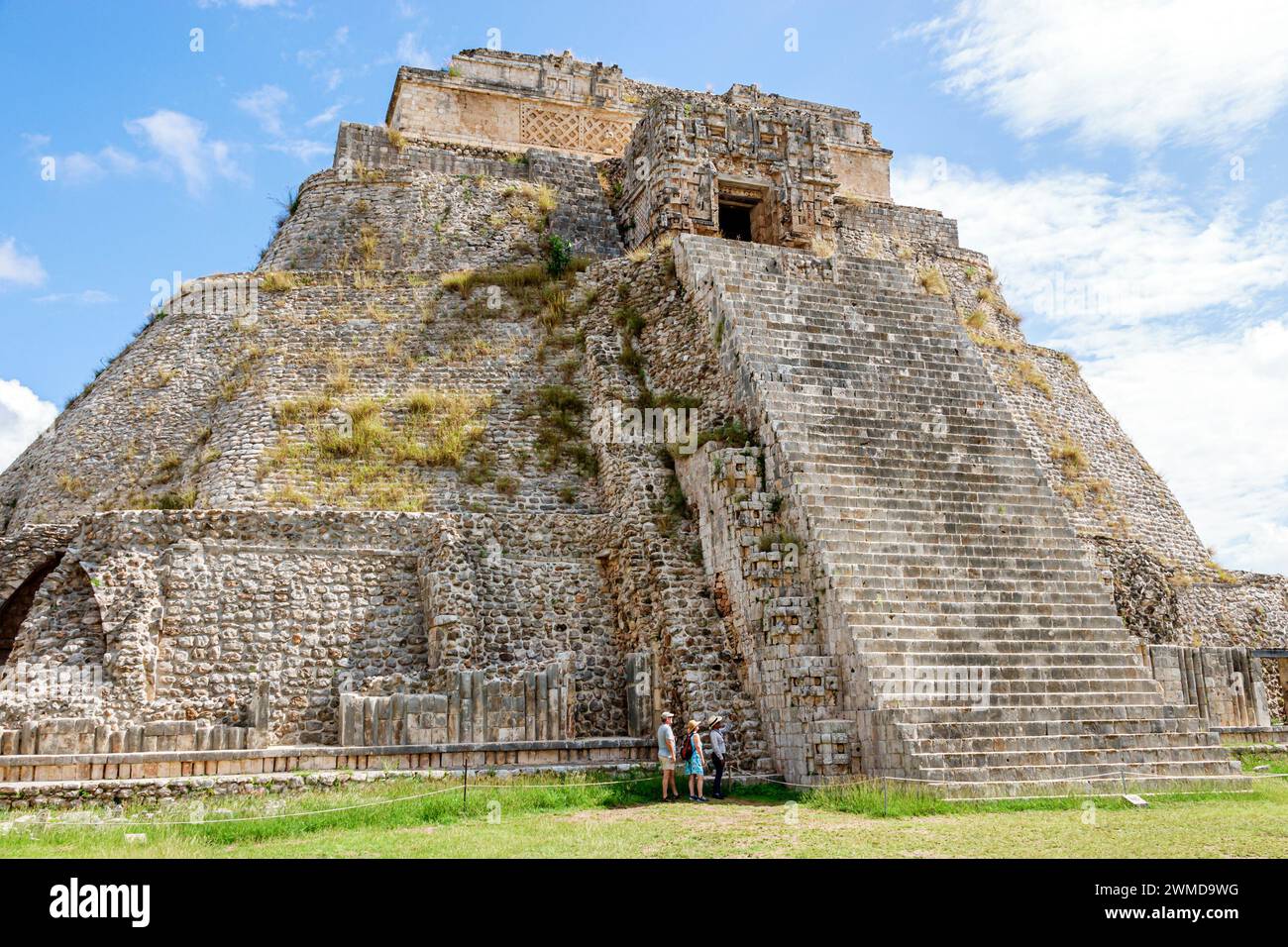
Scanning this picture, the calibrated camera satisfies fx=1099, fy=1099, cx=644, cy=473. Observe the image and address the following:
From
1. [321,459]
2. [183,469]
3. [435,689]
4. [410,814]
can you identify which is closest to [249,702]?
[435,689]

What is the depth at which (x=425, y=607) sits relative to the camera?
43.0 ft

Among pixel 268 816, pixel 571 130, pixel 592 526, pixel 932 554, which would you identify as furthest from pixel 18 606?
pixel 571 130

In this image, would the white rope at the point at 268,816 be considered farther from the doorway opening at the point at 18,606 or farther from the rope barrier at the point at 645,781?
the doorway opening at the point at 18,606

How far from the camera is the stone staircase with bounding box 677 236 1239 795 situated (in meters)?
10.8

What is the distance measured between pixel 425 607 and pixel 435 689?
4.50ft

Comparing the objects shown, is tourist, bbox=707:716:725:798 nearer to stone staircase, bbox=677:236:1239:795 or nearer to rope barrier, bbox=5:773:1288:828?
rope barrier, bbox=5:773:1288:828

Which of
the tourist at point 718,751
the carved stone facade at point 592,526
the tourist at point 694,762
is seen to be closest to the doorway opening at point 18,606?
the carved stone facade at point 592,526

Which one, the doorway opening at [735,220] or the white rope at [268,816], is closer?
the white rope at [268,816]

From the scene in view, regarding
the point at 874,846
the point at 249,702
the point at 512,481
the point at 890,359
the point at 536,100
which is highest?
the point at 536,100

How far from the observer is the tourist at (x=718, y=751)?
35.5ft

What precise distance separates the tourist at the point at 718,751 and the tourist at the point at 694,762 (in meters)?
0.14

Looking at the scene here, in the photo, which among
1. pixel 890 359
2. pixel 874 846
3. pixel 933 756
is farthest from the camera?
pixel 890 359

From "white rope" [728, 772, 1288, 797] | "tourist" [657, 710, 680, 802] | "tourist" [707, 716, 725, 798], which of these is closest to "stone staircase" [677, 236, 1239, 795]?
"white rope" [728, 772, 1288, 797]

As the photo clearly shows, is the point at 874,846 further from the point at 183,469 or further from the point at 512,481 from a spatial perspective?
the point at 183,469
